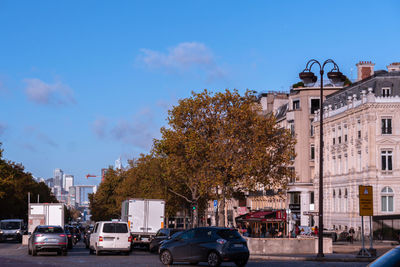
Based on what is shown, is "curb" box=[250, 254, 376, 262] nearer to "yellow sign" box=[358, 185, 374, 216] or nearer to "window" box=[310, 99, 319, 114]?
"yellow sign" box=[358, 185, 374, 216]

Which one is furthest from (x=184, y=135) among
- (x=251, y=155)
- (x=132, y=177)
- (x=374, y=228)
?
(x=132, y=177)

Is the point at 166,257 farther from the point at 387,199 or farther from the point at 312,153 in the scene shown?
the point at 312,153

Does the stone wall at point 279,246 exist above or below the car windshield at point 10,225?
below

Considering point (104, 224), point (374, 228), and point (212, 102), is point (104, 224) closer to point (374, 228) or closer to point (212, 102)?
point (212, 102)

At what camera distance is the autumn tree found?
55.7 m

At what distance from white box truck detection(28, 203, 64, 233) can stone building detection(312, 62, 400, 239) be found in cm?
2741

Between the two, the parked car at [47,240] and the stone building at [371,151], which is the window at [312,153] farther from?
the parked car at [47,240]

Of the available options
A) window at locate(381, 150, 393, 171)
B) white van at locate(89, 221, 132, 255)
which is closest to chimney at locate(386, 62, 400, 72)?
window at locate(381, 150, 393, 171)

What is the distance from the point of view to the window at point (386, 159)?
67250 mm

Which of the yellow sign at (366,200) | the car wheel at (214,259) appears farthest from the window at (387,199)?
the car wheel at (214,259)

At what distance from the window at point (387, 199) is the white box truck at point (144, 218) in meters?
27.2

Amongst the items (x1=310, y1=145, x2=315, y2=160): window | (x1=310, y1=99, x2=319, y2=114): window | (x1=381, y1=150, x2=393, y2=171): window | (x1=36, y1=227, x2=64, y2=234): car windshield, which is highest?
(x1=310, y1=99, x2=319, y2=114): window

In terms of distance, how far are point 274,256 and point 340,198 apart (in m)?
40.1

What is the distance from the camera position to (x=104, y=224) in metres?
37.6
